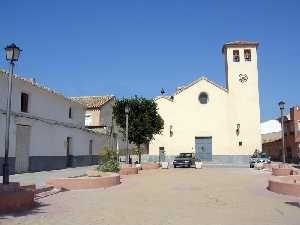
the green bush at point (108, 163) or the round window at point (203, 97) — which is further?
the round window at point (203, 97)

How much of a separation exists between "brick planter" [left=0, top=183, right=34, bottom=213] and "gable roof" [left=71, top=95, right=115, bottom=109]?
33.8 meters

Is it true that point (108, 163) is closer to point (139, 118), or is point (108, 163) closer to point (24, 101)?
point (24, 101)

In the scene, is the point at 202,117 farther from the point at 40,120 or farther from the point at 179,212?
the point at 179,212

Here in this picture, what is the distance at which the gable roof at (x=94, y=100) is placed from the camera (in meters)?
45.2

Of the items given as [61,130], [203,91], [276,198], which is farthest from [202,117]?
[276,198]

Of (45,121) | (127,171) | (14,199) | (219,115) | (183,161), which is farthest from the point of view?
(219,115)

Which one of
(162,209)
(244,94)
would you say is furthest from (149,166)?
(162,209)

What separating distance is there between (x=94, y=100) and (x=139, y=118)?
13.9 m

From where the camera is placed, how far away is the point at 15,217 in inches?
359

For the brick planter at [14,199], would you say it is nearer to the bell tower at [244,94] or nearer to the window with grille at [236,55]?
the bell tower at [244,94]

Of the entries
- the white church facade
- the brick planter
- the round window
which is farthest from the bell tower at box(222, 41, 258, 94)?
Answer: the brick planter

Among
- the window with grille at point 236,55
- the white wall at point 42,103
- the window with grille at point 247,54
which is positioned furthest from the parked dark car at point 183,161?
the window with grille at point 247,54

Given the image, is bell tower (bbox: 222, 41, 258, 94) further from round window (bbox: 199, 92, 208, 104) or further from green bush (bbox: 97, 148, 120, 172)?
green bush (bbox: 97, 148, 120, 172)

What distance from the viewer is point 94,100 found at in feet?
157
